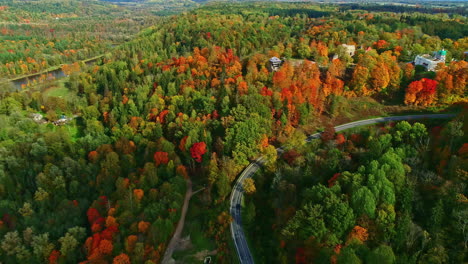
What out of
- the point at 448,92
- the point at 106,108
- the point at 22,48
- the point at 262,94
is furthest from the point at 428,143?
the point at 22,48

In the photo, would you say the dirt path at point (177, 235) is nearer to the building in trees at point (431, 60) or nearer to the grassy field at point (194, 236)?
the grassy field at point (194, 236)

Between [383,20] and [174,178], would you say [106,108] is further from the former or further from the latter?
[383,20]

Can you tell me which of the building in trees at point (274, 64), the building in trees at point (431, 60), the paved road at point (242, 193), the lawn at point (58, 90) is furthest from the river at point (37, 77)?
the building in trees at point (431, 60)

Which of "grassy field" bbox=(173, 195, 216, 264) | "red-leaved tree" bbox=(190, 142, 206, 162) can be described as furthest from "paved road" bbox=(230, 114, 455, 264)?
"red-leaved tree" bbox=(190, 142, 206, 162)

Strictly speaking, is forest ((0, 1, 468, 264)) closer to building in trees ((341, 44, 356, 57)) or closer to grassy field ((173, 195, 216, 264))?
grassy field ((173, 195, 216, 264))

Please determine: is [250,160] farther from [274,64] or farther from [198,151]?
[274,64]
